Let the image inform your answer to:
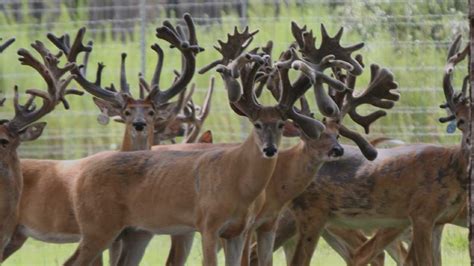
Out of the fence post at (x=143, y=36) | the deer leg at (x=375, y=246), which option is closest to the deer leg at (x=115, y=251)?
the deer leg at (x=375, y=246)

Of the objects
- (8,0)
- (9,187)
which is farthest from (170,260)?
(8,0)

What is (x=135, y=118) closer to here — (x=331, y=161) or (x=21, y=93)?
(x=331, y=161)

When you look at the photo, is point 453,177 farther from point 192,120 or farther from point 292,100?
point 192,120

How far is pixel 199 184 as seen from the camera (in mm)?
13977

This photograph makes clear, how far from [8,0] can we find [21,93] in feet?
4.99

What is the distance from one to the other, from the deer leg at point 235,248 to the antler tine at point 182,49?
7.75 feet

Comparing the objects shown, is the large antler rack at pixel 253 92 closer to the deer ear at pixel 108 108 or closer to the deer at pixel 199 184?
the deer at pixel 199 184

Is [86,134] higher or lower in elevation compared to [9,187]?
lower

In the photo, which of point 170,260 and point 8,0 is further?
point 8,0

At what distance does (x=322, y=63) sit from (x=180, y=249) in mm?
2173

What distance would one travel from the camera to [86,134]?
22.1 meters

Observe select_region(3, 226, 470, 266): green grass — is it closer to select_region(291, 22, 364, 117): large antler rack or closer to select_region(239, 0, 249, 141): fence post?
select_region(239, 0, 249, 141): fence post

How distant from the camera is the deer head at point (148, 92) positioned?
15.7 m

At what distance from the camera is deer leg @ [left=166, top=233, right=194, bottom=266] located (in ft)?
49.8
